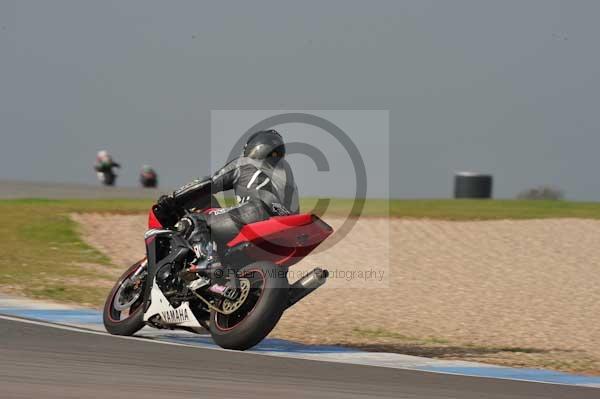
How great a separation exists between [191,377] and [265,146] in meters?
2.12

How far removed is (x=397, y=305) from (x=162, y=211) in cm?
442

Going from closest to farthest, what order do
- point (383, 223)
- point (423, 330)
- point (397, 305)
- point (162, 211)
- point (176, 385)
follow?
point (176, 385)
point (162, 211)
point (423, 330)
point (397, 305)
point (383, 223)

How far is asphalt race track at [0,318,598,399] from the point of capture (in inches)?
248

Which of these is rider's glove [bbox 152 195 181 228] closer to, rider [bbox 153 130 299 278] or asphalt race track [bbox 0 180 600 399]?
rider [bbox 153 130 299 278]

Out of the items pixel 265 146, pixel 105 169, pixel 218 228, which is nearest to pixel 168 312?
pixel 218 228

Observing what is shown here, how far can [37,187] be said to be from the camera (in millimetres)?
27719

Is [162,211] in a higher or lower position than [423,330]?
higher

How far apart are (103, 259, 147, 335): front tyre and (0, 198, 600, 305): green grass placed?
261 cm

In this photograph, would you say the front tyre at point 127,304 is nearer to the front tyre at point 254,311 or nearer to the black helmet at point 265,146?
the front tyre at point 254,311

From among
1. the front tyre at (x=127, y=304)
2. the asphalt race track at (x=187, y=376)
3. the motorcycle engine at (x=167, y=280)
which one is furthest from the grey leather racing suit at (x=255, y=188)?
the asphalt race track at (x=187, y=376)

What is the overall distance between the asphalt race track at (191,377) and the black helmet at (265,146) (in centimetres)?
150

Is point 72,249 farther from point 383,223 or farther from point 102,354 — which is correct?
point 102,354

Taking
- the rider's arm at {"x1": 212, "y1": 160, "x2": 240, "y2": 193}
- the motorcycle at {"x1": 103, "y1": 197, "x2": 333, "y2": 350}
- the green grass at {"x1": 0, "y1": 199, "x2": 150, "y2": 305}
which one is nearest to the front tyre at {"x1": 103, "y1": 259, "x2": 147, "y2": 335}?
the motorcycle at {"x1": 103, "y1": 197, "x2": 333, "y2": 350}

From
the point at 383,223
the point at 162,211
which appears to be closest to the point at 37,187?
the point at 383,223
